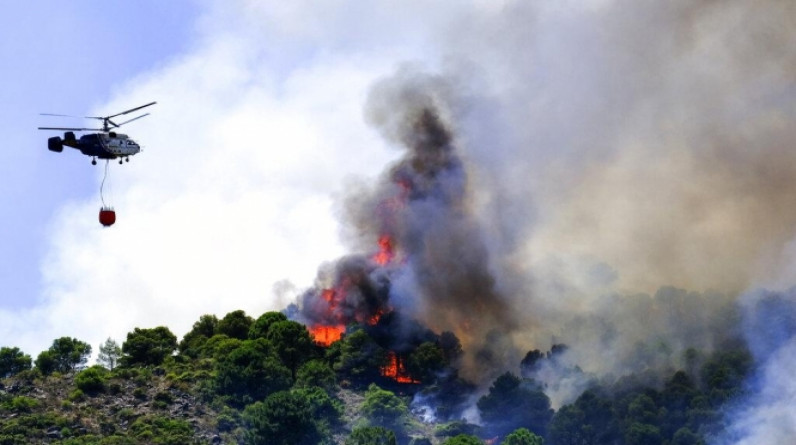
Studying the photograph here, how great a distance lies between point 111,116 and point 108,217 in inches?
503

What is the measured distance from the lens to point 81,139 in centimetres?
19588

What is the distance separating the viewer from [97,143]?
196m

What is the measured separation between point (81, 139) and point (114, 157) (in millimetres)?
4799

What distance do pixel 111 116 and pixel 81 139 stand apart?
207 inches

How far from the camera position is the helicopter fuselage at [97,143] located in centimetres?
19500

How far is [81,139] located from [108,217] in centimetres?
1062

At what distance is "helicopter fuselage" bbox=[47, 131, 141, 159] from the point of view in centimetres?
19500

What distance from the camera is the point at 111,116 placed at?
19425cm

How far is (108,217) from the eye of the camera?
194875 mm

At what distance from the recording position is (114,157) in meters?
198
